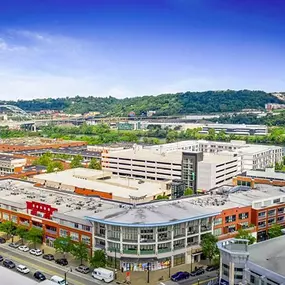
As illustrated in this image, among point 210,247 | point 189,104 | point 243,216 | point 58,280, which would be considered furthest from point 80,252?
point 189,104

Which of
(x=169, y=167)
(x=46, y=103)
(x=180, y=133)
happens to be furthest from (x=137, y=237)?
(x=46, y=103)

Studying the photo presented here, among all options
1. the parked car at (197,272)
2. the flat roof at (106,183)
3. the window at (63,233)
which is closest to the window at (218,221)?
the parked car at (197,272)

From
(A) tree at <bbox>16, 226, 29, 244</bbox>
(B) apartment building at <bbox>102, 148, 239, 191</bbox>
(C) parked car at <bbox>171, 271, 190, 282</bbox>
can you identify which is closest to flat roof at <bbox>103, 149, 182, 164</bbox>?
(B) apartment building at <bbox>102, 148, 239, 191</bbox>

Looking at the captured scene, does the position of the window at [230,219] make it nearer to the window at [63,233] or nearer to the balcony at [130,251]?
the balcony at [130,251]

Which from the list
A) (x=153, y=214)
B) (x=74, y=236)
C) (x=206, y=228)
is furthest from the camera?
(x=74, y=236)

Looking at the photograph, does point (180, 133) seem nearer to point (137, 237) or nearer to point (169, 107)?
point (169, 107)

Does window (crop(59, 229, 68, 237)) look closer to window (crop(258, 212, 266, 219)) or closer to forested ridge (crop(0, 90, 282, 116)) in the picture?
window (crop(258, 212, 266, 219))

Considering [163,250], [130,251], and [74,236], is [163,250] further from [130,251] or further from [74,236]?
[74,236]
